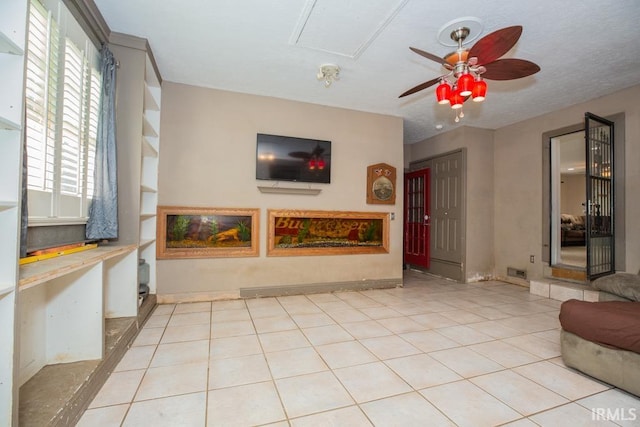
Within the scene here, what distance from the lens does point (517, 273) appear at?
4754 millimetres

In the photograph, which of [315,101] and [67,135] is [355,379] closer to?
[67,135]

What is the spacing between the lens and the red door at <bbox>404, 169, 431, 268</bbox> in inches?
227

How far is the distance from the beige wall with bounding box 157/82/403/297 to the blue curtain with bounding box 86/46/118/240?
3.50ft

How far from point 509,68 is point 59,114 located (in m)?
3.24

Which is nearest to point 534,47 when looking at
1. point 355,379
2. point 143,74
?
point 355,379

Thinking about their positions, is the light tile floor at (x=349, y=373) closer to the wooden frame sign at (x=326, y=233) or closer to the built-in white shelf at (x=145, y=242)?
the built-in white shelf at (x=145, y=242)

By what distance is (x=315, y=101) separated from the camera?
4020 millimetres

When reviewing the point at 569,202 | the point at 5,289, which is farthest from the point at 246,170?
the point at 569,202

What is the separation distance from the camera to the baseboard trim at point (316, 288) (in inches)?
148

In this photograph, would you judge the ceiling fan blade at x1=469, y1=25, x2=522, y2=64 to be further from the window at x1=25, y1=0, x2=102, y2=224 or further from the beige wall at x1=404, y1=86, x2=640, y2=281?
the beige wall at x1=404, y1=86, x2=640, y2=281

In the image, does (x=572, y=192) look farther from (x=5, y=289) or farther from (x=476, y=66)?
(x=5, y=289)

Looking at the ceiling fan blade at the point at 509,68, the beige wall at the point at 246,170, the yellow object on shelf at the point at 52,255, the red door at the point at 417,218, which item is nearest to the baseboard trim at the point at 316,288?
the beige wall at the point at 246,170

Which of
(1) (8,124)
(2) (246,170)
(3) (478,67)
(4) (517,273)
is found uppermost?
(3) (478,67)

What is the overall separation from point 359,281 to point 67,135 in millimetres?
3653
